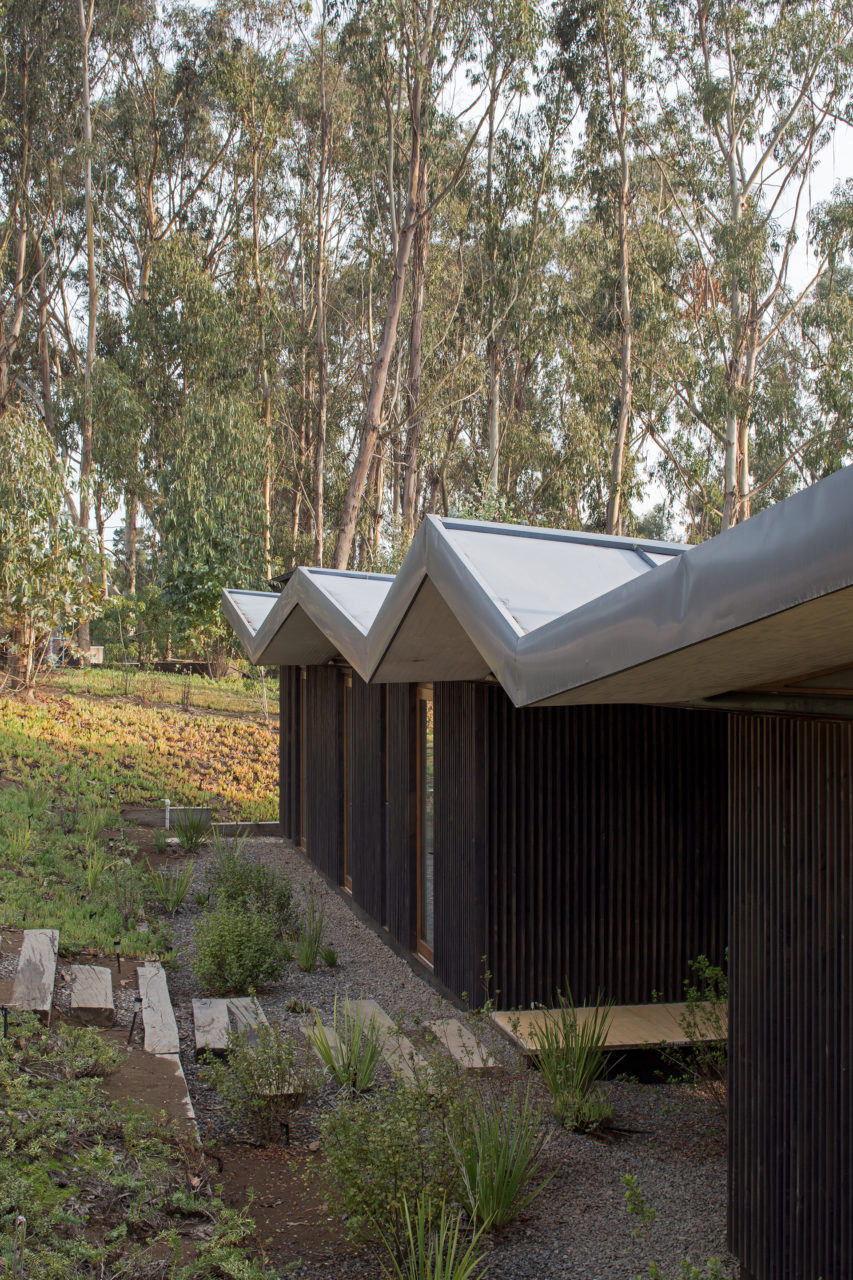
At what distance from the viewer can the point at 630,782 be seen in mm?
5602

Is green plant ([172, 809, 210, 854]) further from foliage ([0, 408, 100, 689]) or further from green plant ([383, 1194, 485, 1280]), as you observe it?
green plant ([383, 1194, 485, 1280])

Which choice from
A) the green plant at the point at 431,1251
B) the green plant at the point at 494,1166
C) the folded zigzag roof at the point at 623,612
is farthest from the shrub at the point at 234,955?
the green plant at the point at 431,1251

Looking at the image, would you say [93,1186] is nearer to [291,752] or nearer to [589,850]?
[589,850]

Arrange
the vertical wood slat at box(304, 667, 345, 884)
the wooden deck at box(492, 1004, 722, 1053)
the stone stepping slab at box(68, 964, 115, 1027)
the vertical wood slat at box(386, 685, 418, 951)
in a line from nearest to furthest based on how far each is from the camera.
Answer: the wooden deck at box(492, 1004, 722, 1053), the stone stepping slab at box(68, 964, 115, 1027), the vertical wood slat at box(386, 685, 418, 951), the vertical wood slat at box(304, 667, 345, 884)

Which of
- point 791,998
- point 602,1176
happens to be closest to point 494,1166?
point 602,1176

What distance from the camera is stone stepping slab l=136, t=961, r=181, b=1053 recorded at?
499 cm

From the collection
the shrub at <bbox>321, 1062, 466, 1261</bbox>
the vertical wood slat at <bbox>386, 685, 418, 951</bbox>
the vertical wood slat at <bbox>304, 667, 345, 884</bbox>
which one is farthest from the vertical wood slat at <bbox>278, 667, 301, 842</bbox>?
the shrub at <bbox>321, 1062, 466, 1261</bbox>

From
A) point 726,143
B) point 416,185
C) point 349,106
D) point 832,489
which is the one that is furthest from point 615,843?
point 349,106

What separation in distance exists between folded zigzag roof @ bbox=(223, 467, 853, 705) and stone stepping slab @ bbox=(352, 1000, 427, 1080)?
1.77m

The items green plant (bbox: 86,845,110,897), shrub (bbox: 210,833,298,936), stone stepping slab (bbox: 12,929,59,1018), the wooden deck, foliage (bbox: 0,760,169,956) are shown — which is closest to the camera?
the wooden deck

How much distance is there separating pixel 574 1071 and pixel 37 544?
11393 mm

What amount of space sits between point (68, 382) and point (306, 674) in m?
15.0

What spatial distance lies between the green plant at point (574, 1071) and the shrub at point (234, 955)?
78.5 inches

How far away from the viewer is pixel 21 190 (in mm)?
23797
